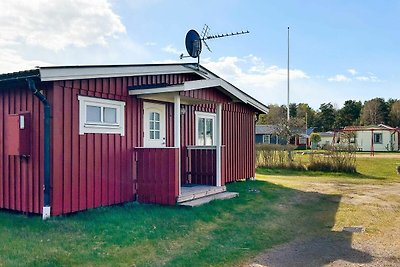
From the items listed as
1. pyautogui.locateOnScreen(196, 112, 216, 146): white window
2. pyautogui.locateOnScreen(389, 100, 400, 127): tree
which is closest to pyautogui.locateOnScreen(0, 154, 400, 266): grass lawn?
pyautogui.locateOnScreen(196, 112, 216, 146): white window

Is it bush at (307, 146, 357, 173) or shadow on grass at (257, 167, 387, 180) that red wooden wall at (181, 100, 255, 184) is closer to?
shadow on grass at (257, 167, 387, 180)

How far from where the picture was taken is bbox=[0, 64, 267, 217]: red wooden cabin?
276 inches

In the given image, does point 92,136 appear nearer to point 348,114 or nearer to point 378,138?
point 378,138

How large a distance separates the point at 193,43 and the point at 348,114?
5332 cm

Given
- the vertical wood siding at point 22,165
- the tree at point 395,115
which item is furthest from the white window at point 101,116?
the tree at point 395,115

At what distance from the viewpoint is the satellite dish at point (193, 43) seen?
1104 centimetres

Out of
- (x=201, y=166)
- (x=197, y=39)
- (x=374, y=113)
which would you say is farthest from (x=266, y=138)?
(x=201, y=166)

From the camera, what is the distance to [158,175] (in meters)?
8.48

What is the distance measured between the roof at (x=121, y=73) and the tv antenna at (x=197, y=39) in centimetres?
44

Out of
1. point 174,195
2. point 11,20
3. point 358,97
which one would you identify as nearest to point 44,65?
point 174,195

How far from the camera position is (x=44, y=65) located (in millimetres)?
6520

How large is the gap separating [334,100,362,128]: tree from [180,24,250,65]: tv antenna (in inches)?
2024

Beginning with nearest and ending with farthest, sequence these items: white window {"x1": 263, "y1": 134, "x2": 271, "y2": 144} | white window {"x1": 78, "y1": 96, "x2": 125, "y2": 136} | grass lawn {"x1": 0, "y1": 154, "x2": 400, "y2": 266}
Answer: grass lawn {"x1": 0, "y1": 154, "x2": 400, "y2": 266}, white window {"x1": 78, "y1": 96, "x2": 125, "y2": 136}, white window {"x1": 263, "y1": 134, "x2": 271, "y2": 144}

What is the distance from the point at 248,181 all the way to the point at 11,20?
29.3 feet
